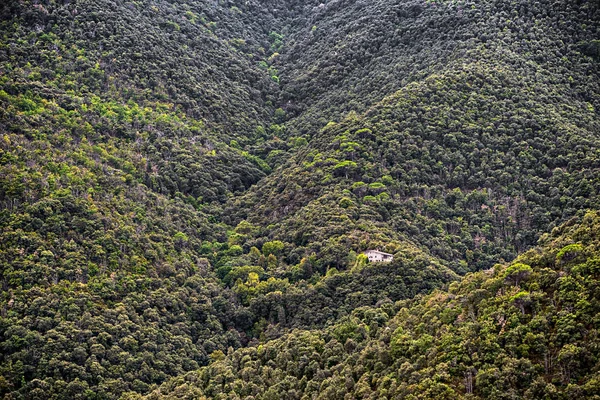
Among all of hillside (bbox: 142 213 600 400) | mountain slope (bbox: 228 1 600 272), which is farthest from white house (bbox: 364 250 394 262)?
hillside (bbox: 142 213 600 400)

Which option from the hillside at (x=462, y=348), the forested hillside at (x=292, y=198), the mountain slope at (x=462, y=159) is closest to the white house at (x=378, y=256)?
the forested hillside at (x=292, y=198)

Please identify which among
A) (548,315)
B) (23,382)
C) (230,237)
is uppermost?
(230,237)

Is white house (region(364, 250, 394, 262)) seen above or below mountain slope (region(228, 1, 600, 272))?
below

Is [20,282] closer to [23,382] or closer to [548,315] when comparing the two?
[23,382]

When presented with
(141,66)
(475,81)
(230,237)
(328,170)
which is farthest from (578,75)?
(141,66)

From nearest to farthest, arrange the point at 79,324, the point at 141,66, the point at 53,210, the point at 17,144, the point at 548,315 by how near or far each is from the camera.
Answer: the point at 548,315 < the point at 79,324 < the point at 53,210 < the point at 17,144 < the point at 141,66

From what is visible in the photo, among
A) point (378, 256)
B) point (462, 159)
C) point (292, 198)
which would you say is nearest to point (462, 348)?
point (378, 256)

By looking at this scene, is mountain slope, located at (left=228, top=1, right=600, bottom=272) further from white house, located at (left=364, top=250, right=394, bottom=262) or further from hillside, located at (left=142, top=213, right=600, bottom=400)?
hillside, located at (left=142, top=213, right=600, bottom=400)
